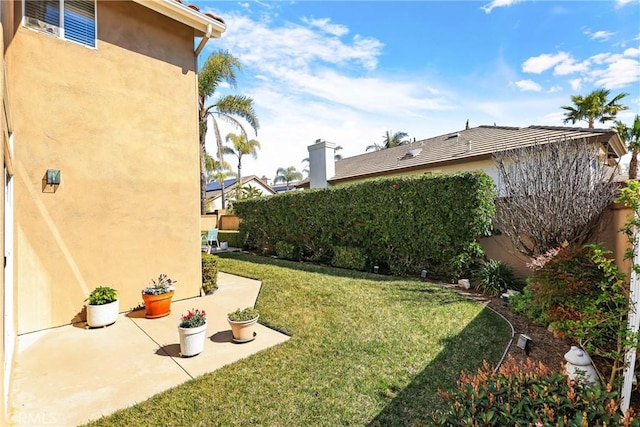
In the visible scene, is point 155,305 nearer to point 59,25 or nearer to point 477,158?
point 59,25

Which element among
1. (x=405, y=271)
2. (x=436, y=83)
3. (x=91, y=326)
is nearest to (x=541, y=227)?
(x=405, y=271)

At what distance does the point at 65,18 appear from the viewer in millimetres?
5750

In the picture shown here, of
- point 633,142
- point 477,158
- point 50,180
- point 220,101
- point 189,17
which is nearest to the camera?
point 50,180

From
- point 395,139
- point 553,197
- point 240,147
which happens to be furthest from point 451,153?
point 395,139

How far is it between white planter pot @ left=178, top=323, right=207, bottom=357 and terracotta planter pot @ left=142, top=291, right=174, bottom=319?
78.4 inches

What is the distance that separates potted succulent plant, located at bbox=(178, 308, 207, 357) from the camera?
4.39 m

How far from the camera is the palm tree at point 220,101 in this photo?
693 inches

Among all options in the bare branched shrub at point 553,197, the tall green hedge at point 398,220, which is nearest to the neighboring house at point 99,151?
the tall green hedge at point 398,220

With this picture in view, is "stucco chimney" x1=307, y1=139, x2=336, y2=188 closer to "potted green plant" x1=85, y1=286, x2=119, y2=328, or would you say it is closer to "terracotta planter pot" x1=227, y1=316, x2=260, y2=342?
"potted green plant" x1=85, y1=286, x2=119, y2=328

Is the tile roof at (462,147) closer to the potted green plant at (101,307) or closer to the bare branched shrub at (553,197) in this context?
the bare branched shrub at (553,197)

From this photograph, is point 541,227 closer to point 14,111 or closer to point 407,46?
point 407,46

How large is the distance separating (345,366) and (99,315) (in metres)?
4.80

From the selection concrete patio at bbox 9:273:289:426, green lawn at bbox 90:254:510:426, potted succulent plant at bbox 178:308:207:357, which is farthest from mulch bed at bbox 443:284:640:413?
potted succulent plant at bbox 178:308:207:357

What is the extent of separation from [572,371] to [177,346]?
5.48 m
